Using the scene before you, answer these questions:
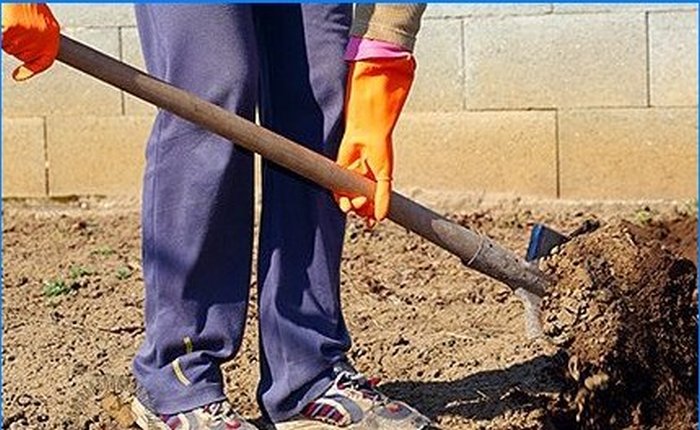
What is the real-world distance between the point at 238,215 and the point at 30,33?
21.0 inches

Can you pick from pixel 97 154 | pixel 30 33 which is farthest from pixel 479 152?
pixel 30 33

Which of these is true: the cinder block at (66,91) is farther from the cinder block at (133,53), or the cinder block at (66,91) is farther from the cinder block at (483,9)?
the cinder block at (483,9)

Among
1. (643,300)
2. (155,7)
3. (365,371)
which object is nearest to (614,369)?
(643,300)

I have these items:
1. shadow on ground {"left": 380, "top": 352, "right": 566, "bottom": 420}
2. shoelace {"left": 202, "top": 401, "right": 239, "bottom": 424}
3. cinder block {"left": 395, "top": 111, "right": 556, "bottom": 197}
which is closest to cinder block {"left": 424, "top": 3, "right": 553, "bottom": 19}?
cinder block {"left": 395, "top": 111, "right": 556, "bottom": 197}

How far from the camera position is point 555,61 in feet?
17.2

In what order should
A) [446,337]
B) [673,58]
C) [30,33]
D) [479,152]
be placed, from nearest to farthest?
1. [30,33]
2. [446,337]
3. [673,58]
4. [479,152]

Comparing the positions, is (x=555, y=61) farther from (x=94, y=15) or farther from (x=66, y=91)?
(x=66, y=91)

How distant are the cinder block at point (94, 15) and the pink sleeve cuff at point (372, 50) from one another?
2582 millimetres

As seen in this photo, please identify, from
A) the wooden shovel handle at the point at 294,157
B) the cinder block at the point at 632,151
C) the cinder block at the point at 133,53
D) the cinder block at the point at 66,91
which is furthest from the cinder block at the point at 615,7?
the wooden shovel handle at the point at 294,157

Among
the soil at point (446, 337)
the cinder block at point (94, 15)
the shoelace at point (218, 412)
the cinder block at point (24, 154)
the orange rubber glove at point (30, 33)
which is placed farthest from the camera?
the cinder block at point (24, 154)

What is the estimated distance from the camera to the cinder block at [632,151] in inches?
205

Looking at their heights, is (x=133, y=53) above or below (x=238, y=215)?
below

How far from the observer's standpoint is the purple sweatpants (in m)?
2.93

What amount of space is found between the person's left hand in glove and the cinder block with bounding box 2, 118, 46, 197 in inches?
109
